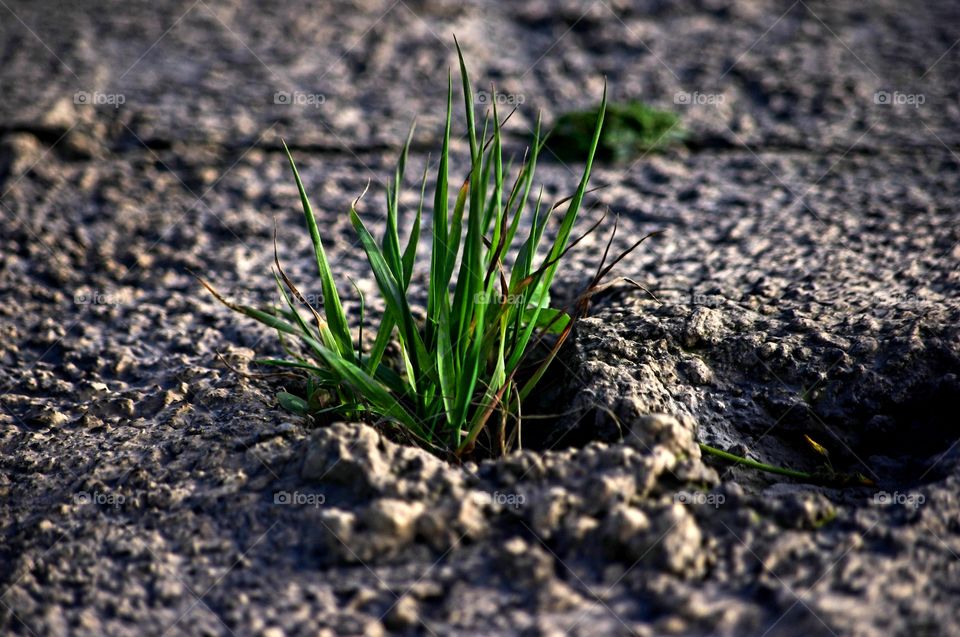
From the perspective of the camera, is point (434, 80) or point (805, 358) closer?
point (805, 358)

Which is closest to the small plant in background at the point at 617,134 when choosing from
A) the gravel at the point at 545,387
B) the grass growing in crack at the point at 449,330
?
the gravel at the point at 545,387

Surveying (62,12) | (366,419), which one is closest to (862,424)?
(366,419)

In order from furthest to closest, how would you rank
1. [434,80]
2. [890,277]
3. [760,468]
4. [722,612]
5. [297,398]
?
1. [434,80]
2. [890,277]
3. [297,398]
4. [760,468]
5. [722,612]

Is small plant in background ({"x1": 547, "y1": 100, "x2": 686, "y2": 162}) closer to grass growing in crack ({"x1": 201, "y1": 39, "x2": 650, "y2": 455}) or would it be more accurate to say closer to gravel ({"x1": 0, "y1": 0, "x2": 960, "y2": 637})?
gravel ({"x1": 0, "y1": 0, "x2": 960, "y2": 637})

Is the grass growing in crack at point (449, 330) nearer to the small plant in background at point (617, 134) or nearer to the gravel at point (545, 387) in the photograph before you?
the gravel at point (545, 387)

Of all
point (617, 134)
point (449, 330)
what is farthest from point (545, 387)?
point (617, 134)

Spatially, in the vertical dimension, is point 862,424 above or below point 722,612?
above

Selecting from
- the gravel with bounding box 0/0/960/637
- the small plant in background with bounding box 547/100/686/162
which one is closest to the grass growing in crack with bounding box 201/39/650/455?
the gravel with bounding box 0/0/960/637

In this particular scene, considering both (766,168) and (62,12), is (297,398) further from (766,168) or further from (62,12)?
(62,12)
